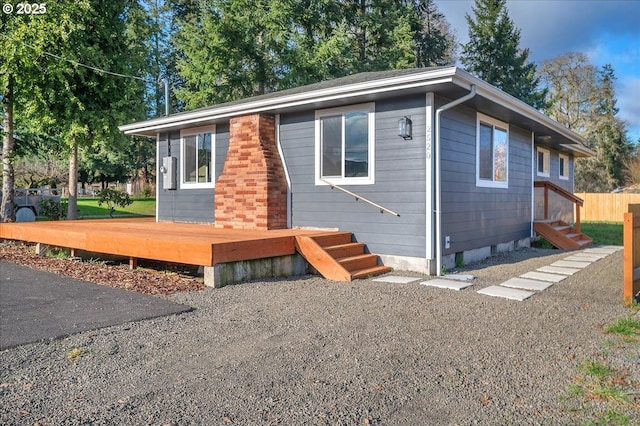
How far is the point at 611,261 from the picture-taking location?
7707mm

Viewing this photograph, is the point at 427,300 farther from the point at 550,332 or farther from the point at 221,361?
the point at 221,361

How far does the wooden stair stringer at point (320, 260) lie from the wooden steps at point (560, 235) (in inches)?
241

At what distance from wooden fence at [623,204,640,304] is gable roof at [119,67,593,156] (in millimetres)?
2462

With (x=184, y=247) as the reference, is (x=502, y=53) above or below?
above

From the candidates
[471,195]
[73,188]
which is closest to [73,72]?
[73,188]

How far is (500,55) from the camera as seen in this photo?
83.4ft

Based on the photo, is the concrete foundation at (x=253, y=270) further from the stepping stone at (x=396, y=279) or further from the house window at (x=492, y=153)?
the house window at (x=492, y=153)

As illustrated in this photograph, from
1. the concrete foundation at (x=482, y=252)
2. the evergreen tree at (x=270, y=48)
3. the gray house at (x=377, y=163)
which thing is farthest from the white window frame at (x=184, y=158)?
the evergreen tree at (x=270, y=48)

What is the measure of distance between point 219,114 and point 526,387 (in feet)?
22.3

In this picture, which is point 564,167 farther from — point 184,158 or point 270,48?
point 270,48

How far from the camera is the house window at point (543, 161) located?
11.6 m

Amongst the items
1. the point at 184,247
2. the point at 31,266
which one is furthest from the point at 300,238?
the point at 31,266

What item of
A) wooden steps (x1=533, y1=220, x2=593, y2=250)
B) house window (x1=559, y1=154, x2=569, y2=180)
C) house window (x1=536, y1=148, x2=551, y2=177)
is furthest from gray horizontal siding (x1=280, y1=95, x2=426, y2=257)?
house window (x1=559, y1=154, x2=569, y2=180)

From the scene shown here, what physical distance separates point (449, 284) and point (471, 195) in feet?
7.83
